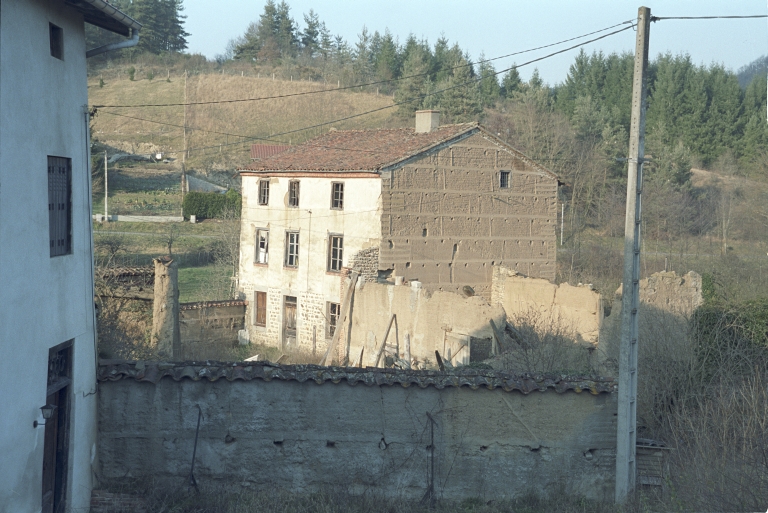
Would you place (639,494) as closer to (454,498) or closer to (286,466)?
(454,498)

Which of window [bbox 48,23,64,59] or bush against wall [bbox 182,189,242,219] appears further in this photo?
bush against wall [bbox 182,189,242,219]

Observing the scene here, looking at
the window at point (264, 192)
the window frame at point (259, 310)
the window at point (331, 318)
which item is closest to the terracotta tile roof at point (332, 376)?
the window at point (331, 318)

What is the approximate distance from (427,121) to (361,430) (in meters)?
18.7

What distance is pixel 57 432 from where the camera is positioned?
948 cm

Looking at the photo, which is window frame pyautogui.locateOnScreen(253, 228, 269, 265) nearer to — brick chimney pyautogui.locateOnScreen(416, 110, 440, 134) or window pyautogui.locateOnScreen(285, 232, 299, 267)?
window pyautogui.locateOnScreen(285, 232, 299, 267)

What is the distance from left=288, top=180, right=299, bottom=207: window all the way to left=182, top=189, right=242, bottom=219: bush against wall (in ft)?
64.8

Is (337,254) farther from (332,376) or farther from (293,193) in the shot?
(332,376)

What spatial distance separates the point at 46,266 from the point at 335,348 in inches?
677

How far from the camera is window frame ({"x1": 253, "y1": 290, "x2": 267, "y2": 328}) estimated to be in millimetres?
30266

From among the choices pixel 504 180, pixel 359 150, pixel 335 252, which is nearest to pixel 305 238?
pixel 335 252

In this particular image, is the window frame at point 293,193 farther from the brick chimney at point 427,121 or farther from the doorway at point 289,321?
the brick chimney at point 427,121

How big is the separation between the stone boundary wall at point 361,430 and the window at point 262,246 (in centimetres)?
1965

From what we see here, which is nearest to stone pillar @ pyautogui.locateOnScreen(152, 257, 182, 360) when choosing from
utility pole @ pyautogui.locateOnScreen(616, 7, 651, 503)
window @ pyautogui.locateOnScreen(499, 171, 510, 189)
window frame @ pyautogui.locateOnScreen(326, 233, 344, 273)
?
window frame @ pyautogui.locateOnScreen(326, 233, 344, 273)

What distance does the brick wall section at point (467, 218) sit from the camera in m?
25.9
